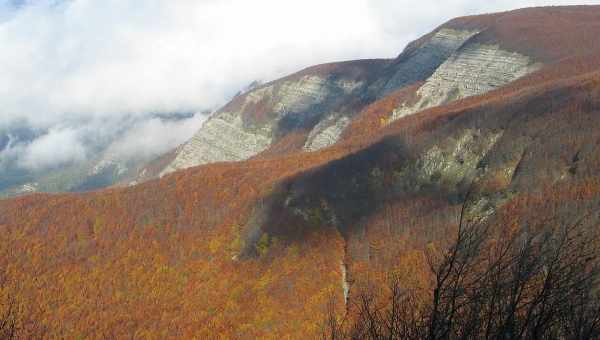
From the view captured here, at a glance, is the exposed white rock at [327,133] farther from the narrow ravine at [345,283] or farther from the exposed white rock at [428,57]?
the narrow ravine at [345,283]

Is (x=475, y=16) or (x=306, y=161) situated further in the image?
(x=475, y=16)

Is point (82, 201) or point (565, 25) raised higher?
point (565, 25)

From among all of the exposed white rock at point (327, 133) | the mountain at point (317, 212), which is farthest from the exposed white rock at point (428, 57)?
the mountain at point (317, 212)

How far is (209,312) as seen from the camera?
7819 cm

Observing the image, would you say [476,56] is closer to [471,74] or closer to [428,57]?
[471,74]

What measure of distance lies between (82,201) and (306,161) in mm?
55775

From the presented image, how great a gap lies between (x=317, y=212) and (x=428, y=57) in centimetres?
9619

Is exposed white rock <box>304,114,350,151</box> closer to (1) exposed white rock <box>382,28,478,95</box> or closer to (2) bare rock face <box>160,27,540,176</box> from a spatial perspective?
(2) bare rock face <box>160,27,540,176</box>

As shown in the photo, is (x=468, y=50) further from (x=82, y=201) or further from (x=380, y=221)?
(x=82, y=201)

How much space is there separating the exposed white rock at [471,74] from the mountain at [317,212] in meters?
0.40

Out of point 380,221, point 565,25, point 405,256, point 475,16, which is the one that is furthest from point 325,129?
point 405,256

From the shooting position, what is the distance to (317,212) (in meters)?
89.6

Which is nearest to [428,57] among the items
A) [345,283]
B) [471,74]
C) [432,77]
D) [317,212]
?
[432,77]

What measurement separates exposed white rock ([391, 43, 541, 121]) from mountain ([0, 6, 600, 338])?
15.8 inches
